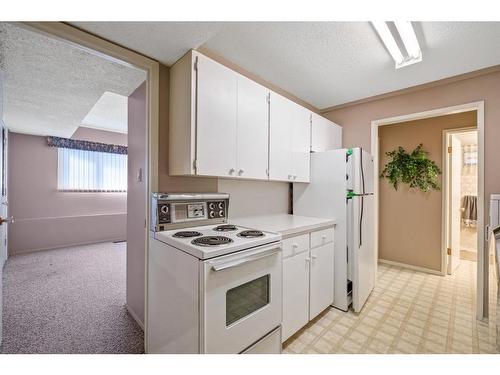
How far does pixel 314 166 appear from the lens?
246cm

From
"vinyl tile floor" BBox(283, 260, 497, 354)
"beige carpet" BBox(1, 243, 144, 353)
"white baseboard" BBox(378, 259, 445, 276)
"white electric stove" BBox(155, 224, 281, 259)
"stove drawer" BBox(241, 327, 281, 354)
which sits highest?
"white electric stove" BBox(155, 224, 281, 259)

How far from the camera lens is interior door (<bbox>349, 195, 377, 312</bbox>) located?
7.05 ft

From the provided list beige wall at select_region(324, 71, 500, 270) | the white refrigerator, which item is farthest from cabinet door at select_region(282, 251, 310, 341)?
beige wall at select_region(324, 71, 500, 270)

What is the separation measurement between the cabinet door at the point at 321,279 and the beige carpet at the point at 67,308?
140 cm

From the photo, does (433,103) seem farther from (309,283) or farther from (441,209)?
(309,283)

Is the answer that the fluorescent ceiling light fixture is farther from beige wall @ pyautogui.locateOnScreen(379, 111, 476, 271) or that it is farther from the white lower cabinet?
beige wall @ pyautogui.locateOnScreen(379, 111, 476, 271)

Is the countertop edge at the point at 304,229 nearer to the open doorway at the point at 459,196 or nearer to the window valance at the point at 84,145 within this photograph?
the open doorway at the point at 459,196

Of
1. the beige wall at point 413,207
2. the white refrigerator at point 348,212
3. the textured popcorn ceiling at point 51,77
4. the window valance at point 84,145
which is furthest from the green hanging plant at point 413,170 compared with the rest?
the window valance at point 84,145

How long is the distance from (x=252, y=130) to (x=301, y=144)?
735mm

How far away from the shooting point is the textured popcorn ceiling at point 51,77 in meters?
1.64

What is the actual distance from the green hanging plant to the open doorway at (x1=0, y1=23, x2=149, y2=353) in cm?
335

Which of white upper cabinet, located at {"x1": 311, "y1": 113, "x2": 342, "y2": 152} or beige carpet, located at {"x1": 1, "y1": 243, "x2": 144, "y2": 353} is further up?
white upper cabinet, located at {"x1": 311, "y1": 113, "x2": 342, "y2": 152}

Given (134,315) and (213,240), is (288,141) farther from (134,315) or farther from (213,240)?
(134,315)

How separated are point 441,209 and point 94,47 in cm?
409
